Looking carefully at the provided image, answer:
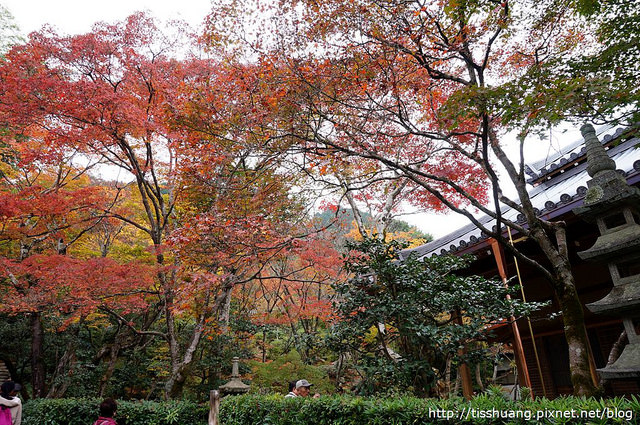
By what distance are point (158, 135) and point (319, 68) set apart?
623cm

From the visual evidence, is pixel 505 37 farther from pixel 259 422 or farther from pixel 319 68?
pixel 259 422

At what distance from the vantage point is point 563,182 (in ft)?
24.7

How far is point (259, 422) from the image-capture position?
5961 millimetres

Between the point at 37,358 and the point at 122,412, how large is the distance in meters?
4.99

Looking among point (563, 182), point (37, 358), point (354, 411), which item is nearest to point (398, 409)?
point (354, 411)

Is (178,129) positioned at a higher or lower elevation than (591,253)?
higher

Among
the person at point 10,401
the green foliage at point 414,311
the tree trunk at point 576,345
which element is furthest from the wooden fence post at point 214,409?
the tree trunk at point 576,345

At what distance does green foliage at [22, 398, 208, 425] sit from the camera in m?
7.57

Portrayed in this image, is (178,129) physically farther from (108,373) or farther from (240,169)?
(108,373)

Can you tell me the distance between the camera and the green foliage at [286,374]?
500 inches

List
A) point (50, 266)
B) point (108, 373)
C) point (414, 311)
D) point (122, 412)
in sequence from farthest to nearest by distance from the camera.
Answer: point (108, 373) < point (50, 266) < point (122, 412) < point (414, 311)

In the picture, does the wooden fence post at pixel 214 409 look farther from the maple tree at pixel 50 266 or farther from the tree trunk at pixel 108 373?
the tree trunk at pixel 108 373

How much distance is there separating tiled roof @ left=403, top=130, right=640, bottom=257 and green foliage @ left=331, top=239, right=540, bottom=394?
1.07 meters

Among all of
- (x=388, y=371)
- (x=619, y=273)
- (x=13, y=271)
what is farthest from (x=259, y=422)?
(x=13, y=271)
